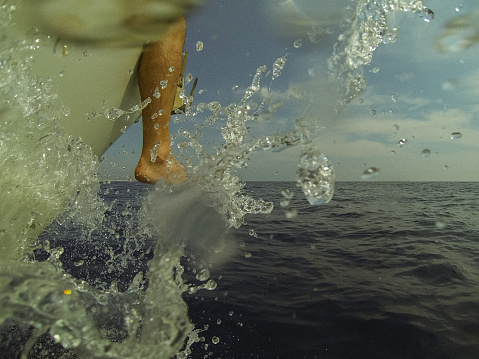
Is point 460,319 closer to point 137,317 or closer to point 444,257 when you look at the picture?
point 444,257

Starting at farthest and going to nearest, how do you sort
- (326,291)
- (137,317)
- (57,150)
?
(326,291) < (57,150) < (137,317)

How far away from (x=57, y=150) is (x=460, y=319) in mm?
2841

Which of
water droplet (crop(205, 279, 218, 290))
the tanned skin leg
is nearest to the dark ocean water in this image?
water droplet (crop(205, 279, 218, 290))

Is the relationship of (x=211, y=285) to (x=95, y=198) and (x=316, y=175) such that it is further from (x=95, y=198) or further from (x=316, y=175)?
(x=316, y=175)

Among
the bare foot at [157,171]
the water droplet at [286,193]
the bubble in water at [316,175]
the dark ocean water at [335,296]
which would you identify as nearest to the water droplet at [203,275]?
the dark ocean water at [335,296]

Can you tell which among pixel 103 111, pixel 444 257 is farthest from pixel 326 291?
pixel 103 111

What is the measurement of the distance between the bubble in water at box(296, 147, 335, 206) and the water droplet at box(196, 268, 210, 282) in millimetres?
1764

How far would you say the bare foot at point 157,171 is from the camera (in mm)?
2201

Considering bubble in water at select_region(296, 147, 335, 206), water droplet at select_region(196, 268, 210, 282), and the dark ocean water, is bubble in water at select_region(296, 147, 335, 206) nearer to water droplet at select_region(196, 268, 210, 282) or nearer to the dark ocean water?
the dark ocean water

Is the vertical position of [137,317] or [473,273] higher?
[137,317]

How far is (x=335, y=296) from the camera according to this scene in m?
2.51

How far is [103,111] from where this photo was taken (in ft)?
7.02

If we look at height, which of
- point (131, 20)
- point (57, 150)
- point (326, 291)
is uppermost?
point (131, 20)

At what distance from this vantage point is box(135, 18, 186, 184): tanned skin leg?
6.89 ft
